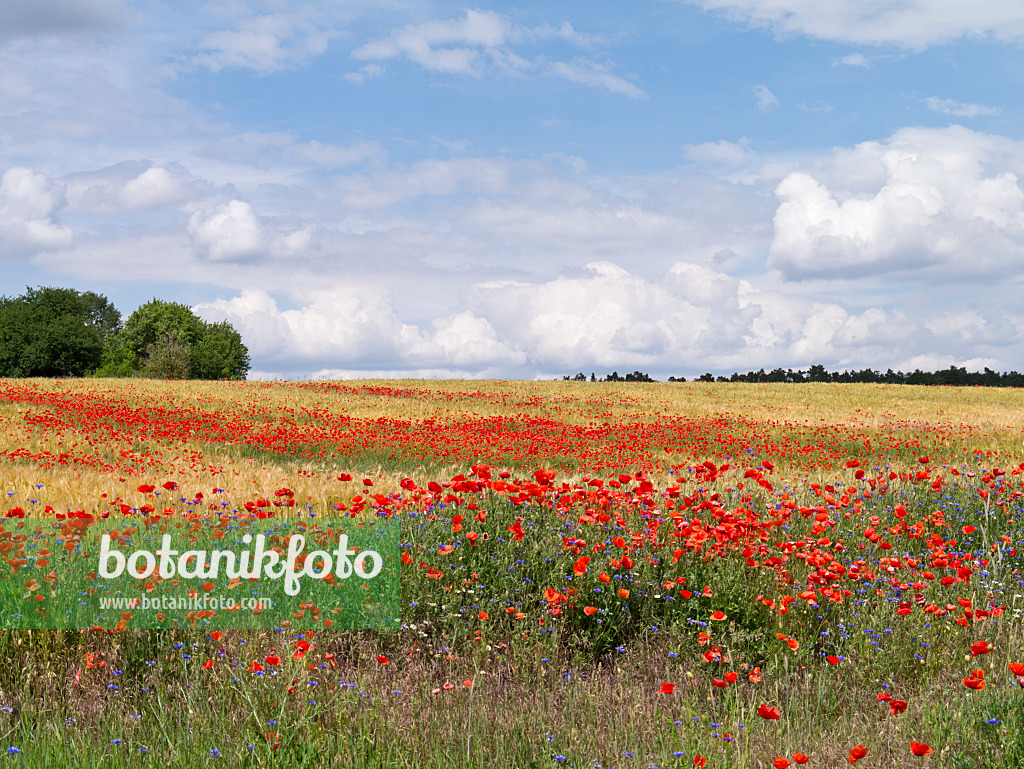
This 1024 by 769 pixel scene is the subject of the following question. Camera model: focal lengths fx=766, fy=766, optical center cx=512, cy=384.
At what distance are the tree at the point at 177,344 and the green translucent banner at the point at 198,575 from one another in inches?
2597

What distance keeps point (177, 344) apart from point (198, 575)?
229ft

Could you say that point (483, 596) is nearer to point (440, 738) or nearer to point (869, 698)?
point (440, 738)

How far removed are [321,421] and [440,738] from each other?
21.3 m

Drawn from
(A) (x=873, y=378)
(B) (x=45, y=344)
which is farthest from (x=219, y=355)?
(A) (x=873, y=378)

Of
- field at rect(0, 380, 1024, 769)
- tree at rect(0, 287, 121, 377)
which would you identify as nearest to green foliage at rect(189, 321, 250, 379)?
tree at rect(0, 287, 121, 377)

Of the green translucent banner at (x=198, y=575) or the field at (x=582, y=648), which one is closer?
the field at (x=582, y=648)

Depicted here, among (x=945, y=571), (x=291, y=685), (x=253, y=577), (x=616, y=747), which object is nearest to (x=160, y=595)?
(x=253, y=577)

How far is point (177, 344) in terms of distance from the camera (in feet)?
227

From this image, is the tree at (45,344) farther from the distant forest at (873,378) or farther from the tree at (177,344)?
the distant forest at (873,378)

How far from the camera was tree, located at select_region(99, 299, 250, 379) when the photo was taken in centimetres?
7256

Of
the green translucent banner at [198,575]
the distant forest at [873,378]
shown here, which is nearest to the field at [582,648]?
the green translucent banner at [198,575]

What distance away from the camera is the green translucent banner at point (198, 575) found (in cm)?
489

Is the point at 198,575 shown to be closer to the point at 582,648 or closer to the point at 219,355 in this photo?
the point at 582,648

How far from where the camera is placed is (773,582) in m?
5.73
